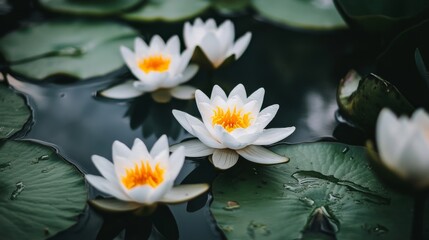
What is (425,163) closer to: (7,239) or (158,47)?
(7,239)

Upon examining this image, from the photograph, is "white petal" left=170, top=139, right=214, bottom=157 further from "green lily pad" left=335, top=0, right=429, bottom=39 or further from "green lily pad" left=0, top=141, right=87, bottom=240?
"green lily pad" left=335, top=0, right=429, bottom=39

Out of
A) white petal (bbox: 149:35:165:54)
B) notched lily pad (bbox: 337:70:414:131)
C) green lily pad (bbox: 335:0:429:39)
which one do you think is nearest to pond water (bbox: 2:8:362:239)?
notched lily pad (bbox: 337:70:414:131)

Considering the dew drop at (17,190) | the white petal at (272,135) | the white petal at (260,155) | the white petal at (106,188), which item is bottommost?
the dew drop at (17,190)

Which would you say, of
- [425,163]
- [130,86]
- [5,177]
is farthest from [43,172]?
[425,163]

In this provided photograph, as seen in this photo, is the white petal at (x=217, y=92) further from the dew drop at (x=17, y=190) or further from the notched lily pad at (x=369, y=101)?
the dew drop at (x=17, y=190)

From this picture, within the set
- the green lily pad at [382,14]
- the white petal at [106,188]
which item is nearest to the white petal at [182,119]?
the white petal at [106,188]

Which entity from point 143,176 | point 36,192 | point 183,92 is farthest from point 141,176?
point 183,92

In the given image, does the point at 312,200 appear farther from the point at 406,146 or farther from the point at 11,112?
the point at 11,112
